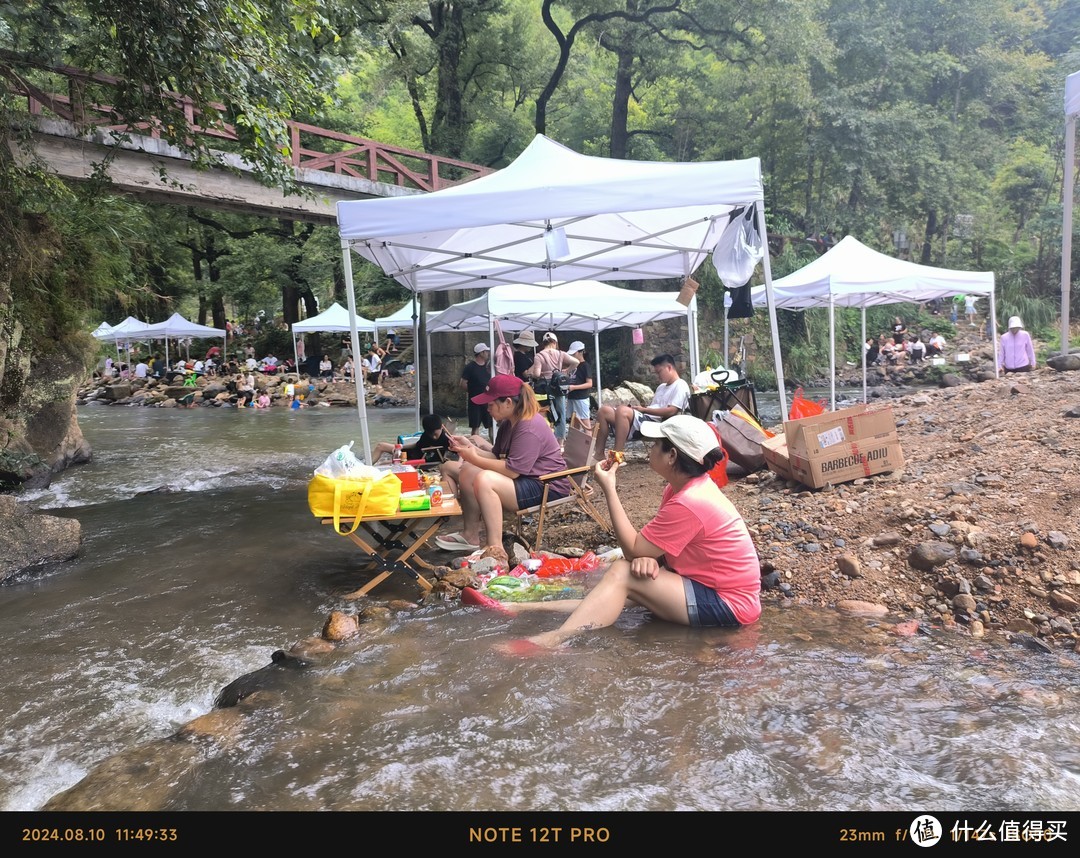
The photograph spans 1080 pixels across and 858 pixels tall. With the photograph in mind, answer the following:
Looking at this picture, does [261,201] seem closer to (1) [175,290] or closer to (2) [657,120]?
(2) [657,120]

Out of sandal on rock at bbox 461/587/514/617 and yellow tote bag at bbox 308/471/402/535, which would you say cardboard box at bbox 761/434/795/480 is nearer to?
sandal on rock at bbox 461/587/514/617

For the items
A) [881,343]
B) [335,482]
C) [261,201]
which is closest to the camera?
[335,482]

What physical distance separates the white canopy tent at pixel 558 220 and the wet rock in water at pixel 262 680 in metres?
2.79

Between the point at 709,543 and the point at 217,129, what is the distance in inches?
280

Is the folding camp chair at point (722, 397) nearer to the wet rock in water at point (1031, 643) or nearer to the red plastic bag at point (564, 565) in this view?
the red plastic bag at point (564, 565)

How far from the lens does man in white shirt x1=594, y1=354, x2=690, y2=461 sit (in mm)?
8320

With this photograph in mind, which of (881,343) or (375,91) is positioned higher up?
(375,91)

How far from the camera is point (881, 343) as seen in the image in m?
25.6

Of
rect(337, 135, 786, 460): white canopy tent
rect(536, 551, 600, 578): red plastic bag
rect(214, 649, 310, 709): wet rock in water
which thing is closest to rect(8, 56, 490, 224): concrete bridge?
rect(337, 135, 786, 460): white canopy tent

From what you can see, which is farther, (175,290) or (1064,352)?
(175,290)

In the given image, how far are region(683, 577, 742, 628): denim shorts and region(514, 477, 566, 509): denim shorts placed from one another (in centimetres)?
224

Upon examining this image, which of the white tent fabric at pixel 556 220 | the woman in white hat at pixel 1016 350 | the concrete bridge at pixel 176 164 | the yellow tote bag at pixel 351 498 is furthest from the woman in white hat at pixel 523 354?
the woman in white hat at pixel 1016 350
